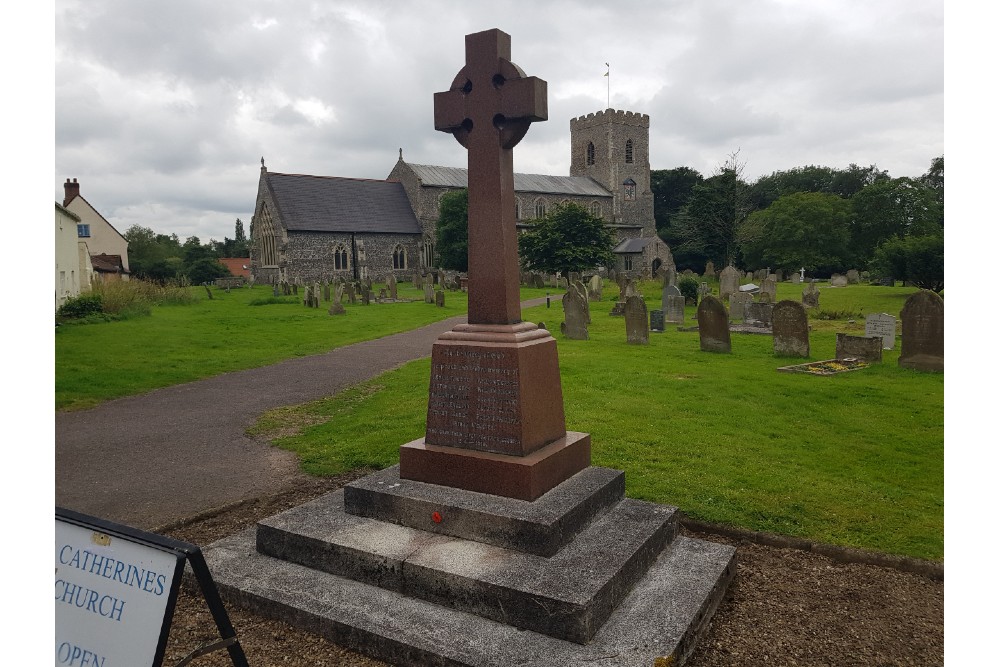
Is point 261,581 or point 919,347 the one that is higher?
point 919,347

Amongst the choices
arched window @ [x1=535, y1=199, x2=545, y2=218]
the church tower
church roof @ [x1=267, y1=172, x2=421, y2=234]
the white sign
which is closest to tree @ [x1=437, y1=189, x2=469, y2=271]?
church roof @ [x1=267, y1=172, x2=421, y2=234]

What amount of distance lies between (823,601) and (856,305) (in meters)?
20.2

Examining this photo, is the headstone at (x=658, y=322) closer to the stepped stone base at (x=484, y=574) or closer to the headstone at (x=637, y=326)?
the headstone at (x=637, y=326)

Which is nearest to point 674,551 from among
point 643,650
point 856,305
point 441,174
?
point 643,650

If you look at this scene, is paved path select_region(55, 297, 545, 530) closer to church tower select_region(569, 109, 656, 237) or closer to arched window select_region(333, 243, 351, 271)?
arched window select_region(333, 243, 351, 271)

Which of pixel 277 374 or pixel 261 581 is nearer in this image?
pixel 261 581

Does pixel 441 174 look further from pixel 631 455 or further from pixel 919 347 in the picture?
pixel 631 455

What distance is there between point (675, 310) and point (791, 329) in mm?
5778

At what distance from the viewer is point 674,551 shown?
13.3 ft

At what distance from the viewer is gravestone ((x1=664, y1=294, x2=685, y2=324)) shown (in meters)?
17.2

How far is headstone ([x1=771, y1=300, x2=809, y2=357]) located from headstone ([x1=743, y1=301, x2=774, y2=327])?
4073mm

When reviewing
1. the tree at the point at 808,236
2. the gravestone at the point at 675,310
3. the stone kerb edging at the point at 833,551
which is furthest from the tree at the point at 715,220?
the stone kerb edging at the point at 833,551

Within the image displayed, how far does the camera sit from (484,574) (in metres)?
3.34

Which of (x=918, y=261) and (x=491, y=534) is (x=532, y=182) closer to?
(x=918, y=261)
